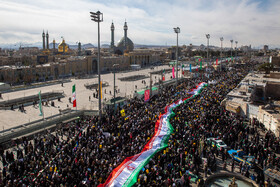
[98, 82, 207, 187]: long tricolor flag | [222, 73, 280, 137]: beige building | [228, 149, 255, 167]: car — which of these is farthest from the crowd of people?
[222, 73, 280, 137]: beige building

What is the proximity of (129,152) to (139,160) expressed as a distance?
1147 mm

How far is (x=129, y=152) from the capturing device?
10953mm

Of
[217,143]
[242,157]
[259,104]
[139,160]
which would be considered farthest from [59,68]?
[242,157]

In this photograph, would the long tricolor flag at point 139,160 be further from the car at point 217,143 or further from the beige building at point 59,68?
the beige building at point 59,68

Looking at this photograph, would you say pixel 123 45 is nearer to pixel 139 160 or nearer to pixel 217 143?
pixel 217 143

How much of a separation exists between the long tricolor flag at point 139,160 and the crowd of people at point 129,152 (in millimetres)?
281

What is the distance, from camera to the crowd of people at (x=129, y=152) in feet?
29.8

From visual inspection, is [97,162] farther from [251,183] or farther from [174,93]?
[174,93]

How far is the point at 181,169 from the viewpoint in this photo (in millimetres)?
9711

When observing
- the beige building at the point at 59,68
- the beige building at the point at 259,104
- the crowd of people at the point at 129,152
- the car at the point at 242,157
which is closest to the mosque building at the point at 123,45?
the beige building at the point at 59,68

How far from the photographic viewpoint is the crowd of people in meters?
9.07

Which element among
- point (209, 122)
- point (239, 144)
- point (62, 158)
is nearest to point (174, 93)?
point (209, 122)

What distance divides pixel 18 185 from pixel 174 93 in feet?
62.9

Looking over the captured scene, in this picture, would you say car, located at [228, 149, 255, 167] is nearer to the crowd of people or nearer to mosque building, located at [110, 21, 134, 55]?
the crowd of people
